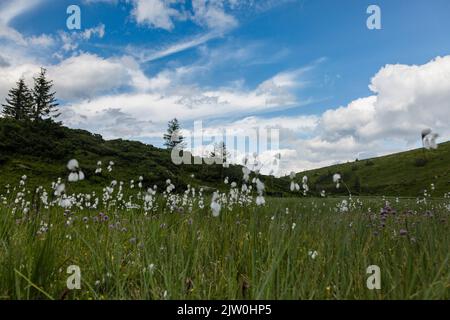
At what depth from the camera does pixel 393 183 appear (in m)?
98.0

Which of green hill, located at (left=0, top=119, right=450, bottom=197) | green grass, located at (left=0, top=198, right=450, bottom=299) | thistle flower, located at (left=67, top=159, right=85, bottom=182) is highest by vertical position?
green hill, located at (left=0, top=119, right=450, bottom=197)

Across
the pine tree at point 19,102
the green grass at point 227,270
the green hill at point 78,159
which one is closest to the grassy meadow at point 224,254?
the green grass at point 227,270

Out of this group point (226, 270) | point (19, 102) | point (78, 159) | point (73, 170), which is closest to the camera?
point (73, 170)

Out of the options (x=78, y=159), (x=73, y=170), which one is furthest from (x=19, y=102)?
(x=73, y=170)

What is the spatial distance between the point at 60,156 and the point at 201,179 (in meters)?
18.6

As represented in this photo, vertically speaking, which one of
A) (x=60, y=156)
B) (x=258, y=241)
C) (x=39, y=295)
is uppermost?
(x=60, y=156)

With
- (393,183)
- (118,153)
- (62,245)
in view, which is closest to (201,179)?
(118,153)

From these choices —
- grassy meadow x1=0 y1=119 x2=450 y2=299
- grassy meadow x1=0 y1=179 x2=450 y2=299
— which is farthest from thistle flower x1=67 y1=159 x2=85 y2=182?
grassy meadow x1=0 y1=179 x2=450 y2=299

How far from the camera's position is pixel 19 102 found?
97000mm

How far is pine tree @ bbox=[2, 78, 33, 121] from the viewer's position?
8960cm

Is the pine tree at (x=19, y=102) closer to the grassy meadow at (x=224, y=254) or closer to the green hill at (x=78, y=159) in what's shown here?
the green hill at (x=78, y=159)

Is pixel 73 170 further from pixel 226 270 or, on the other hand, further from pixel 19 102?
pixel 19 102

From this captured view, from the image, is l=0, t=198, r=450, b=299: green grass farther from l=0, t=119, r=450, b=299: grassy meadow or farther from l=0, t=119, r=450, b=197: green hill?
l=0, t=119, r=450, b=197: green hill
